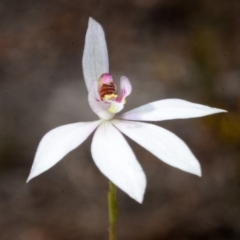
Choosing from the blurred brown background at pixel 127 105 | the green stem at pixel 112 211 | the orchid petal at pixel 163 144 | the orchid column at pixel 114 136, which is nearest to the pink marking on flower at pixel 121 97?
the orchid column at pixel 114 136

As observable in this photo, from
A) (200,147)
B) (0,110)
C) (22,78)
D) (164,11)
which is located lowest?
(200,147)

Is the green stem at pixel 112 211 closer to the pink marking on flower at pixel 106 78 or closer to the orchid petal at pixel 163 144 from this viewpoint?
the orchid petal at pixel 163 144

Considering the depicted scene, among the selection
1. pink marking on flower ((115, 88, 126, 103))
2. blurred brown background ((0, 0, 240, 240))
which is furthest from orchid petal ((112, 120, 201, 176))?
blurred brown background ((0, 0, 240, 240))

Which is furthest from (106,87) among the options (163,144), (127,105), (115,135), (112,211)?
(127,105)

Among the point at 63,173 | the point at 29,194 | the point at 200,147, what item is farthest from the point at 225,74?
the point at 29,194

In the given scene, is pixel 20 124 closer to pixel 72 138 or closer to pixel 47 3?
pixel 47 3
